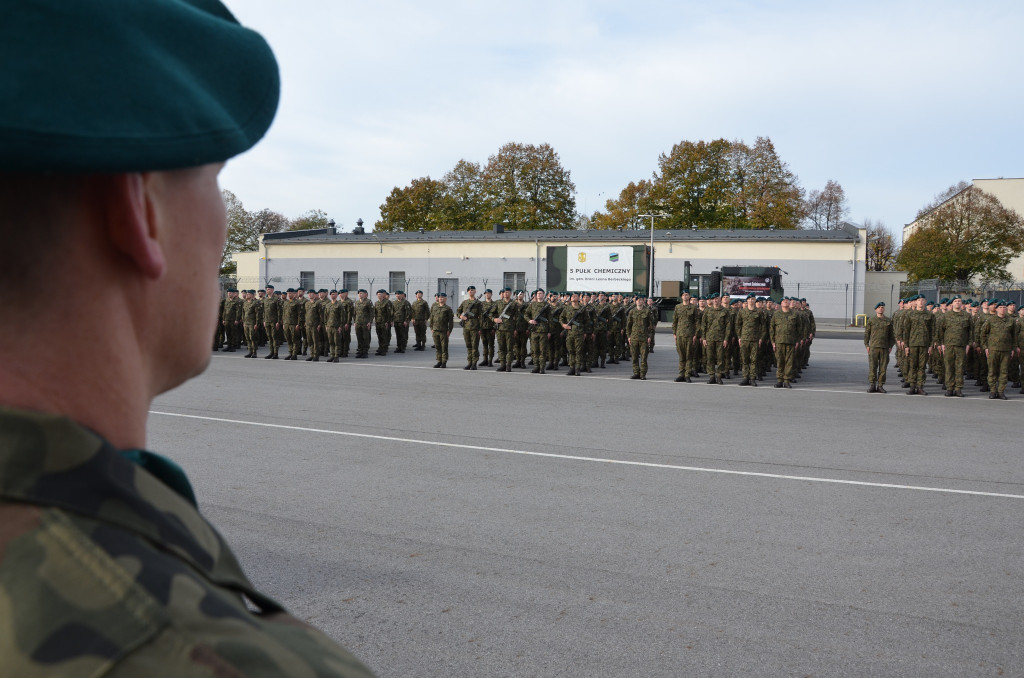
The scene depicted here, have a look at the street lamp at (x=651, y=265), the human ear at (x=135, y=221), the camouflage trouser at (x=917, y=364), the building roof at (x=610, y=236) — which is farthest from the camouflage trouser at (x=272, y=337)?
the building roof at (x=610, y=236)

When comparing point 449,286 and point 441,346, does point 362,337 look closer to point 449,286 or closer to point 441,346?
point 441,346

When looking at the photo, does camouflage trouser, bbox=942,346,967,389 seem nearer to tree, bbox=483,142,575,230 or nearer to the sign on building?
the sign on building

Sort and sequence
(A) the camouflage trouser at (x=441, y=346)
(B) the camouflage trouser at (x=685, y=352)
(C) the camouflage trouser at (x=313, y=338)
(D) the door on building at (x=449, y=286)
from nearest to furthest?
(B) the camouflage trouser at (x=685, y=352)
(A) the camouflage trouser at (x=441, y=346)
(C) the camouflage trouser at (x=313, y=338)
(D) the door on building at (x=449, y=286)

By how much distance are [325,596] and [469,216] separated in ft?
209

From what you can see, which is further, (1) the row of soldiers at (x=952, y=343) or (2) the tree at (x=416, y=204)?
(2) the tree at (x=416, y=204)

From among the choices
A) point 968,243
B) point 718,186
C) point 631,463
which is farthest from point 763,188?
point 631,463

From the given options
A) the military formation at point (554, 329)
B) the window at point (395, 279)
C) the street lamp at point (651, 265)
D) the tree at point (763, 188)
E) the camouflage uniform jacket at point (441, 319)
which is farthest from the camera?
the tree at point (763, 188)

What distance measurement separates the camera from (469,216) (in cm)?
6719

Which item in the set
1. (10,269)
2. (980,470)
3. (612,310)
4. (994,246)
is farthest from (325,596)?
(994,246)

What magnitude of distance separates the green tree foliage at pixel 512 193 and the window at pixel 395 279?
16724 millimetres

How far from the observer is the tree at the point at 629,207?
62.0 m

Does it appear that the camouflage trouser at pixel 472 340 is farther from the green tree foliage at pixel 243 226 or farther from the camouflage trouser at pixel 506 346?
the green tree foliage at pixel 243 226

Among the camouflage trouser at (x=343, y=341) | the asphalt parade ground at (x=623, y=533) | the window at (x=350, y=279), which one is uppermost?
the window at (x=350, y=279)

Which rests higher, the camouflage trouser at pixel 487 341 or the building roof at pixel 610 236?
the building roof at pixel 610 236
